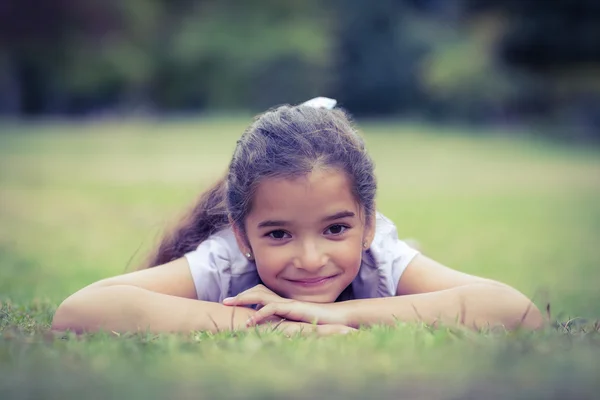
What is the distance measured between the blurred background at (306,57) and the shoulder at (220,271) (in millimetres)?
30511

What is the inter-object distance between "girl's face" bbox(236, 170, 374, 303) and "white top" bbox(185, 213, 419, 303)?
1.37ft

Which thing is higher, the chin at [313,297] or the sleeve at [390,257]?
the sleeve at [390,257]

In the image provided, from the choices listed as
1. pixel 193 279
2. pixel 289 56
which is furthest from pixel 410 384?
pixel 289 56

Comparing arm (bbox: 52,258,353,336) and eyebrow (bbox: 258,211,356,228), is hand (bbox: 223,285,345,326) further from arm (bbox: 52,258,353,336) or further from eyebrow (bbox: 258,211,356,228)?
eyebrow (bbox: 258,211,356,228)

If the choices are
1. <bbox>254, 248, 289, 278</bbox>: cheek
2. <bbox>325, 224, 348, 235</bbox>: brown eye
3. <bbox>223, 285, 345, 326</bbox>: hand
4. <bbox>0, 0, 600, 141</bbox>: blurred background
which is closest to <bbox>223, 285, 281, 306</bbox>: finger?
<bbox>223, 285, 345, 326</bbox>: hand

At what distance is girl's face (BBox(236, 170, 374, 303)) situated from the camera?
3229mm

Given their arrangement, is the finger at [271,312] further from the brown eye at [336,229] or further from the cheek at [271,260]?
the brown eye at [336,229]


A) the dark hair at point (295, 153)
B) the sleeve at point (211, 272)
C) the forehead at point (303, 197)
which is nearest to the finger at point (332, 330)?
the forehead at point (303, 197)

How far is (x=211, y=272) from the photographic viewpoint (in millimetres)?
3791

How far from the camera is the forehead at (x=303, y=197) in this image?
3.23m

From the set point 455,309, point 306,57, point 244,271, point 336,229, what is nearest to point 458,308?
point 455,309

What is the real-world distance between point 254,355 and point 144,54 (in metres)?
41.5

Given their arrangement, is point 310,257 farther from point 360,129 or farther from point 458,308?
point 360,129

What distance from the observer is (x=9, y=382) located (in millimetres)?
2111
